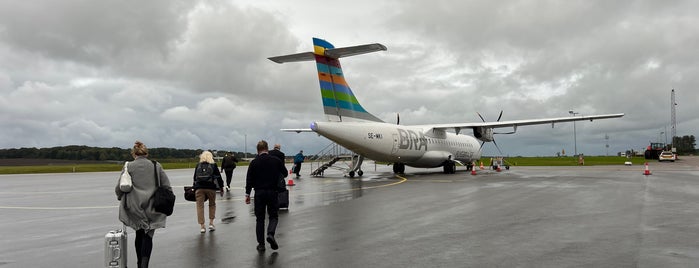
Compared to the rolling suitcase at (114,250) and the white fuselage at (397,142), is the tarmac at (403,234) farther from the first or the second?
the white fuselage at (397,142)

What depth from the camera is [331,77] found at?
2294 cm

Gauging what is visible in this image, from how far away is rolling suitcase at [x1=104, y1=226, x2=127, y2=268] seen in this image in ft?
17.8

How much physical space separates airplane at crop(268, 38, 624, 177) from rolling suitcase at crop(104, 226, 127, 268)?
49.7 feet

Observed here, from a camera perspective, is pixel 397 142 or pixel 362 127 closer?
pixel 362 127

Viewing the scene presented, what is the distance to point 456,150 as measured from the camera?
115 feet

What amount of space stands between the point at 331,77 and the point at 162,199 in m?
17.5

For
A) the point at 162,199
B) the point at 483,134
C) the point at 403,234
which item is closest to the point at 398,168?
the point at 483,134

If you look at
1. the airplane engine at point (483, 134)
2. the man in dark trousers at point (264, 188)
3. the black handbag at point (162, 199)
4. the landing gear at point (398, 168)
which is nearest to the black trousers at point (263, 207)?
the man in dark trousers at point (264, 188)

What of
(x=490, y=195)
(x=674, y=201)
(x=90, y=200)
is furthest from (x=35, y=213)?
(x=674, y=201)

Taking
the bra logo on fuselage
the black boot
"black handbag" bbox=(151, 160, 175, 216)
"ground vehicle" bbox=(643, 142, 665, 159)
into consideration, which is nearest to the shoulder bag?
"black handbag" bbox=(151, 160, 175, 216)

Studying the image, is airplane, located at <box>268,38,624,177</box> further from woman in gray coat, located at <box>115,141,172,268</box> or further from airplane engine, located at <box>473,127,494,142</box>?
woman in gray coat, located at <box>115,141,172,268</box>

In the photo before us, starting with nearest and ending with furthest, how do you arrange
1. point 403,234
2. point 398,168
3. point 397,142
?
point 403,234, point 397,142, point 398,168

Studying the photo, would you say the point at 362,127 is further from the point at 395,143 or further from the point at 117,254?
the point at 117,254

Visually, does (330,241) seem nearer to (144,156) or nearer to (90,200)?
(144,156)
